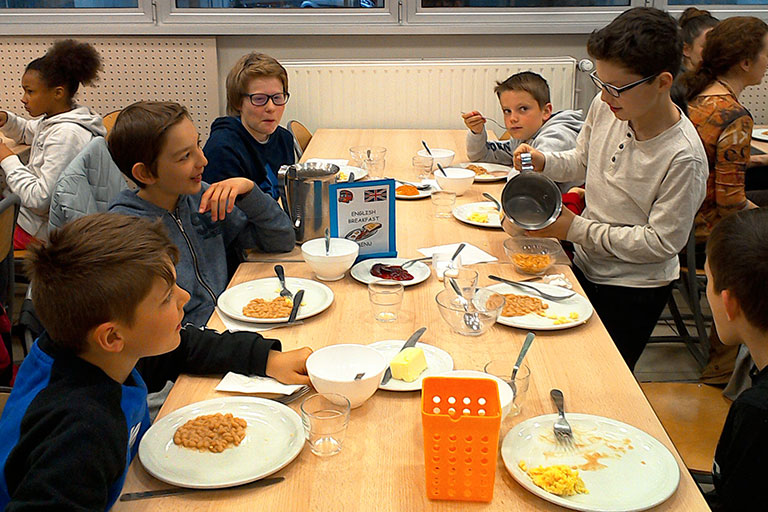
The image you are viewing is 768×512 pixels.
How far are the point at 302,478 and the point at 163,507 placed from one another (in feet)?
0.66

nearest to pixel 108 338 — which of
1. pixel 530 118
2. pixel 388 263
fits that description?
pixel 388 263

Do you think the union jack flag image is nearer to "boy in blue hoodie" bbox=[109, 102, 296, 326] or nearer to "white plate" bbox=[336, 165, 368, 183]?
"boy in blue hoodie" bbox=[109, 102, 296, 326]

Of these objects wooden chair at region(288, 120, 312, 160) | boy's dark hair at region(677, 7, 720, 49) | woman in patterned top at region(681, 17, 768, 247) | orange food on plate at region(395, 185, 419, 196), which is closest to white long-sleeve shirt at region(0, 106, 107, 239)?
wooden chair at region(288, 120, 312, 160)

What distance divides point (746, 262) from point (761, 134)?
3.07 metres

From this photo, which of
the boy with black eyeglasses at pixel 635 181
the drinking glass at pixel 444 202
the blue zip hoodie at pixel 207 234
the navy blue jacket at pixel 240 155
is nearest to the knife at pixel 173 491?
the blue zip hoodie at pixel 207 234

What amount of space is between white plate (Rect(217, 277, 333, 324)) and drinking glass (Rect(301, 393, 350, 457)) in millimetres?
451

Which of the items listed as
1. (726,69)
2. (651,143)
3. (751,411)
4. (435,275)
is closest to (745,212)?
(751,411)

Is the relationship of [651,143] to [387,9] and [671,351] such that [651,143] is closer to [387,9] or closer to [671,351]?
[671,351]

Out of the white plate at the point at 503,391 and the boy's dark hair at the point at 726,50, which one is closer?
the white plate at the point at 503,391

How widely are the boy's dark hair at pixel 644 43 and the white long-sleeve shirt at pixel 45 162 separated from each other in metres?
2.14

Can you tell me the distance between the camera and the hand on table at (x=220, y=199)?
1959mm

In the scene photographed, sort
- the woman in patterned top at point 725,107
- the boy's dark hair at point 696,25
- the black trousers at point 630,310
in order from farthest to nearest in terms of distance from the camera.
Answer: the boy's dark hair at point 696,25
the woman in patterned top at point 725,107
the black trousers at point 630,310

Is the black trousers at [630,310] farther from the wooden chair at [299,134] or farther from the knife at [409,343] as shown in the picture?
the wooden chair at [299,134]

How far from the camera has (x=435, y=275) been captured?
1910mm
